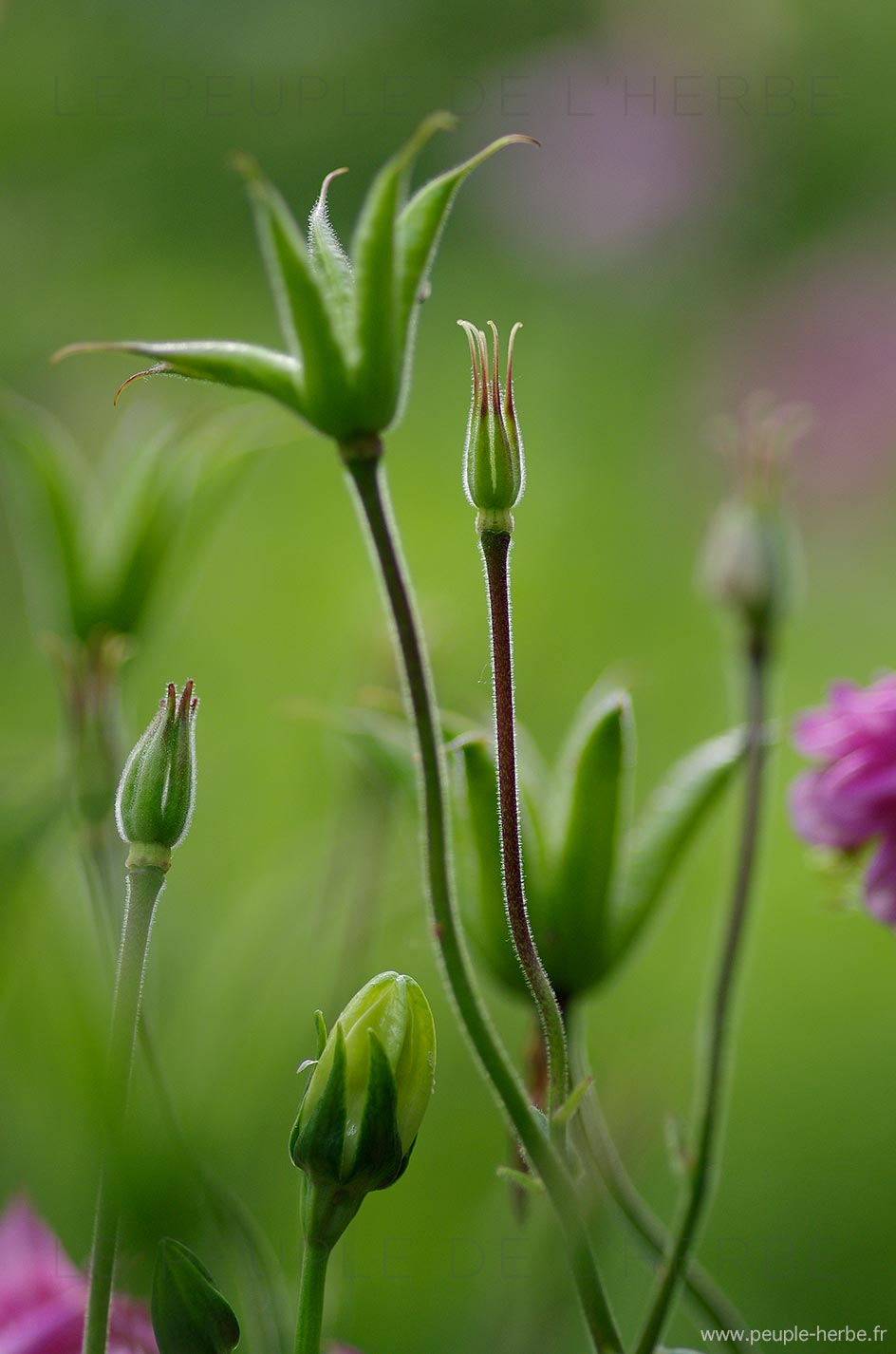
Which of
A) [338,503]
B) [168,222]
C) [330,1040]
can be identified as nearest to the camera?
[330,1040]

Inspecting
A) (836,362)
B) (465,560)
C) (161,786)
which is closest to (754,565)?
(161,786)

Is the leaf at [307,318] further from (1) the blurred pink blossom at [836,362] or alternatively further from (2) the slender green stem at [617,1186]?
(1) the blurred pink blossom at [836,362]

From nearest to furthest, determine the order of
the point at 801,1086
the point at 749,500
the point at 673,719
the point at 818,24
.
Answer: the point at 749,500
the point at 801,1086
the point at 673,719
the point at 818,24

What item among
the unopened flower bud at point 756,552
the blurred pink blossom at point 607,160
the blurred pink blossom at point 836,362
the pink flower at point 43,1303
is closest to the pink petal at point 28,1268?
the pink flower at point 43,1303

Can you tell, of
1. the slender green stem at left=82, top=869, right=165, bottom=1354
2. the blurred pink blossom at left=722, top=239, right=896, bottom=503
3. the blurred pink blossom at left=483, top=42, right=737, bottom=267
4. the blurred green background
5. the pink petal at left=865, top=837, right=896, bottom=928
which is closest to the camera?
the slender green stem at left=82, top=869, right=165, bottom=1354

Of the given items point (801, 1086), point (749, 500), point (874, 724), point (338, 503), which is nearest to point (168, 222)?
point (338, 503)

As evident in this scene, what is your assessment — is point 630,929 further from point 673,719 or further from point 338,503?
point 338,503

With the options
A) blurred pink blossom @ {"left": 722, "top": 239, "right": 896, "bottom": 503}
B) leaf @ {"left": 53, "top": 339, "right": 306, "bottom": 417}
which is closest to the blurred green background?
blurred pink blossom @ {"left": 722, "top": 239, "right": 896, "bottom": 503}

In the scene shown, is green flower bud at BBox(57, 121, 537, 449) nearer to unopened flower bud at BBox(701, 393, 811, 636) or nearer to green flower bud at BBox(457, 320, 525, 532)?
green flower bud at BBox(457, 320, 525, 532)
